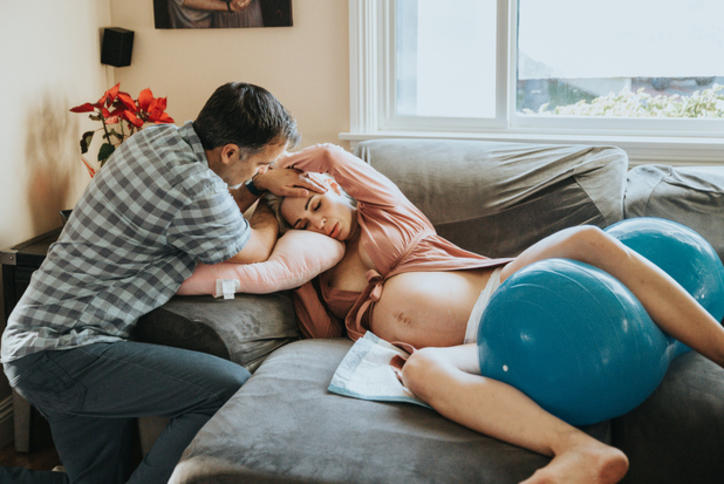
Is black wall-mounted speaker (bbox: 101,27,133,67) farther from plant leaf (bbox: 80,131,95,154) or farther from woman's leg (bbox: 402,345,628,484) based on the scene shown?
woman's leg (bbox: 402,345,628,484)

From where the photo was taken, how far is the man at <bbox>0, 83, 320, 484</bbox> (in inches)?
54.5

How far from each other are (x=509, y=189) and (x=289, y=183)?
717 mm

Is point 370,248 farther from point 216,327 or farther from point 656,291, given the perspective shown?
point 656,291

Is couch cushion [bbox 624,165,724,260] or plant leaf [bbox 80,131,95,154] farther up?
plant leaf [bbox 80,131,95,154]

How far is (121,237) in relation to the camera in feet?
4.62

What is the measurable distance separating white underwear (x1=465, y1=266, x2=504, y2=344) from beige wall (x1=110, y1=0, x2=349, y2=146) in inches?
49.0

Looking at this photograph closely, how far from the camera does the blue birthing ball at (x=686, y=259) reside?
125 cm

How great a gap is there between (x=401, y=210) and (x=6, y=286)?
130cm

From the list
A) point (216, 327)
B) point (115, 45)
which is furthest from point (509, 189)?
point (115, 45)

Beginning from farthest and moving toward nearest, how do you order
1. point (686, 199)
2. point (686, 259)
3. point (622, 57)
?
point (622, 57) < point (686, 199) < point (686, 259)

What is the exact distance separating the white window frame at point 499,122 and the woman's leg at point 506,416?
1325mm

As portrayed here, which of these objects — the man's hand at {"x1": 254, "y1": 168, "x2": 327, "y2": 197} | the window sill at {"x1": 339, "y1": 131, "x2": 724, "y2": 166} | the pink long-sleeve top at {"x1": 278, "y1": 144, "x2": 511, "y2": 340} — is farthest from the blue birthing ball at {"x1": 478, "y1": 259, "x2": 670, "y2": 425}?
the window sill at {"x1": 339, "y1": 131, "x2": 724, "y2": 166}

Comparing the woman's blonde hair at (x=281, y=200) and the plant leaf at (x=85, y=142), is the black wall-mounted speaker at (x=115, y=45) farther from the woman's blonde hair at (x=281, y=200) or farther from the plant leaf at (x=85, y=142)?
the woman's blonde hair at (x=281, y=200)

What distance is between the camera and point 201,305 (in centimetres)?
154
